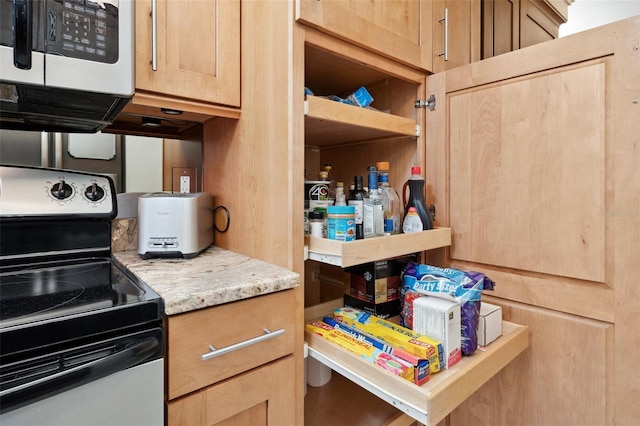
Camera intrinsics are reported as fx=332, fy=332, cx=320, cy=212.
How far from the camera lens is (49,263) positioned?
0.94m

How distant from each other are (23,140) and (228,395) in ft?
3.39

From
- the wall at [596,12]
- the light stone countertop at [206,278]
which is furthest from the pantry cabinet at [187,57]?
the wall at [596,12]

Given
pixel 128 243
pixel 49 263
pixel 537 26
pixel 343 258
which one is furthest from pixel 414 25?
pixel 49 263

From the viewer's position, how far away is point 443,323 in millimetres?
887

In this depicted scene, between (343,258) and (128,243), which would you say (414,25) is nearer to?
(343,258)

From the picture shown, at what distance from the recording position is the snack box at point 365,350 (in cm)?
78

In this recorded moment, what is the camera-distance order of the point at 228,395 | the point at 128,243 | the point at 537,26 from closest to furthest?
the point at 228,395 → the point at 128,243 → the point at 537,26

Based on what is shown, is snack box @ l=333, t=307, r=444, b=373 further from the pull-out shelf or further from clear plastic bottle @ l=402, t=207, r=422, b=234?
clear plastic bottle @ l=402, t=207, r=422, b=234

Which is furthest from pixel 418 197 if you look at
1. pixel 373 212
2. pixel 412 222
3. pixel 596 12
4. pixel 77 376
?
pixel 596 12

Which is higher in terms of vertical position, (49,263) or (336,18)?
(336,18)

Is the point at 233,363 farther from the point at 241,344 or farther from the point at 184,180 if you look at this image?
the point at 184,180

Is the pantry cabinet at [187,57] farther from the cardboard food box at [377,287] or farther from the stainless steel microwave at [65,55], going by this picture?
the cardboard food box at [377,287]

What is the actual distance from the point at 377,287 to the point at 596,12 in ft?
6.54

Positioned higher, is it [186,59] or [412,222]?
[186,59]
